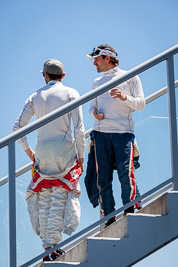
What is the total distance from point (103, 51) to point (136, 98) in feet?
1.98

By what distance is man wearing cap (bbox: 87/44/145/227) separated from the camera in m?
5.14

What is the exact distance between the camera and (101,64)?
5.62m

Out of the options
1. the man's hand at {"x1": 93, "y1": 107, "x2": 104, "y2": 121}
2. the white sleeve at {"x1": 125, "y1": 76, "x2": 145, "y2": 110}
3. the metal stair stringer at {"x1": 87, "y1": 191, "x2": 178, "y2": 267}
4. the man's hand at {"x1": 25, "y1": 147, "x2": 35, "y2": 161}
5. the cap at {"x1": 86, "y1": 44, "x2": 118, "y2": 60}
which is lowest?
the metal stair stringer at {"x1": 87, "y1": 191, "x2": 178, "y2": 267}

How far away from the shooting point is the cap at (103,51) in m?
5.61

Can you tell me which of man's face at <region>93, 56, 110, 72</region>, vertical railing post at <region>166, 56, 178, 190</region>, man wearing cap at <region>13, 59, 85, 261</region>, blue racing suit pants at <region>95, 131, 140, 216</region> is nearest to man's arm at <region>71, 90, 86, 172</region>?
man wearing cap at <region>13, 59, 85, 261</region>

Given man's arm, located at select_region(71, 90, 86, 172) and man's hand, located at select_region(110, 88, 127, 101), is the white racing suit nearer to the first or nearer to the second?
man's arm, located at select_region(71, 90, 86, 172)

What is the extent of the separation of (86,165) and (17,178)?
1.74 feet

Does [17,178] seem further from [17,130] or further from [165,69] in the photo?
[165,69]

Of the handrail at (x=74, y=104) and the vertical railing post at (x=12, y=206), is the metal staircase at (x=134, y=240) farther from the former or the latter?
the handrail at (x=74, y=104)

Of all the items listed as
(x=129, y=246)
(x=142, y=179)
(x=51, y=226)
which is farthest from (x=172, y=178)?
(x=51, y=226)

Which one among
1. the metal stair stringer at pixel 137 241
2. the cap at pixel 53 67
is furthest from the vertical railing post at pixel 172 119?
the cap at pixel 53 67

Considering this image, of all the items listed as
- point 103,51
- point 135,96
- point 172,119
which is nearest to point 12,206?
point 135,96

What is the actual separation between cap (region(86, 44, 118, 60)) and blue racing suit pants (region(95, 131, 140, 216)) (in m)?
0.70

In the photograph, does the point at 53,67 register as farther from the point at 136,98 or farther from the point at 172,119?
the point at 172,119
